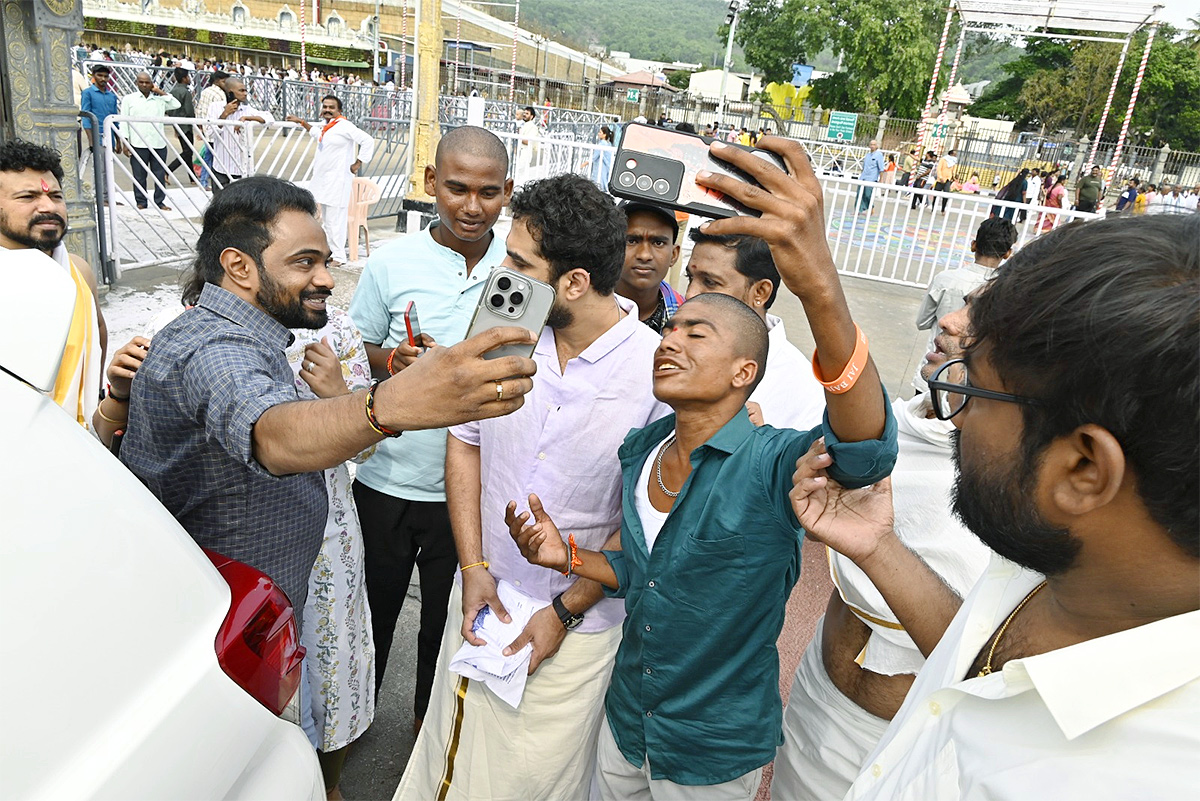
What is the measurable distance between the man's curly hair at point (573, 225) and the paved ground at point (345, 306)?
5.87ft

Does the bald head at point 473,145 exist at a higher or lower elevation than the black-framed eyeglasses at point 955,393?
higher

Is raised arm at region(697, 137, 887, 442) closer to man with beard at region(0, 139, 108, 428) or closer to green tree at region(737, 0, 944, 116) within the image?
man with beard at region(0, 139, 108, 428)

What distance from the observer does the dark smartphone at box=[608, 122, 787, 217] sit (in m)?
1.22

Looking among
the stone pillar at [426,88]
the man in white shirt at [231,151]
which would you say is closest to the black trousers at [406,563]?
the stone pillar at [426,88]

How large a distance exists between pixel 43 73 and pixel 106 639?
20.0 feet

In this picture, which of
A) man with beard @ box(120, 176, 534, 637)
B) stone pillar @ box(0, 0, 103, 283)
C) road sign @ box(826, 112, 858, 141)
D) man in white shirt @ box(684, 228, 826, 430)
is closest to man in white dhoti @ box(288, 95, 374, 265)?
stone pillar @ box(0, 0, 103, 283)

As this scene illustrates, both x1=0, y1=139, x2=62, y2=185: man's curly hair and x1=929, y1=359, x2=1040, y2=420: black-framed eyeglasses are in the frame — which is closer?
x1=929, y1=359, x2=1040, y2=420: black-framed eyeglasses

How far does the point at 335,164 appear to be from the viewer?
859 centimetres

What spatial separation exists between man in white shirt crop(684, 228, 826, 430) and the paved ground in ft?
4.09

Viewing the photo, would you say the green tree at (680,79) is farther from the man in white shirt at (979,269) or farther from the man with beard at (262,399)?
the man with beard at (262,399)

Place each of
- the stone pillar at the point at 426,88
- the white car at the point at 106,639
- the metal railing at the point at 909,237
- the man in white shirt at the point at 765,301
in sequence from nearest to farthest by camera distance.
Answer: the white car at the point at 106,639
the man in white shirt at the point at 765,301
the stone pillar at the point at 426,88
the metal railing at the point at 909,237

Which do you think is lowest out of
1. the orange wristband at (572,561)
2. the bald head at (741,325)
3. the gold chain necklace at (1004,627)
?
the orange wristband at (572,561)

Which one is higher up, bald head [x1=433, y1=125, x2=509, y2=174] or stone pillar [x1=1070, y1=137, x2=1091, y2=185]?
stone pillar [x1=1070, y1=137, x2=1091, y2=185]

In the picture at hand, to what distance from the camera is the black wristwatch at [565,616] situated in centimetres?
206
